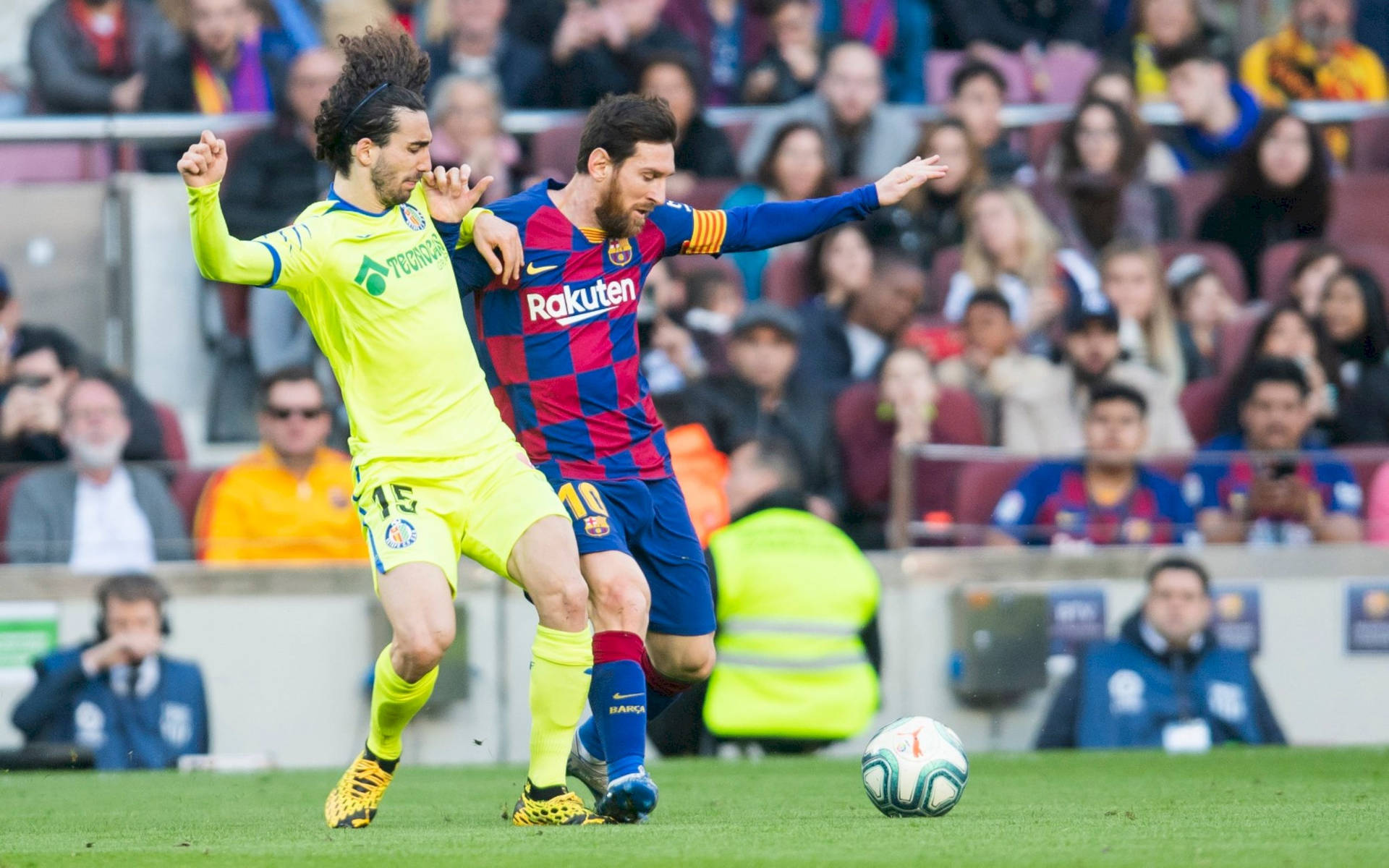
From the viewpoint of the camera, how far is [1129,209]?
13.2 m

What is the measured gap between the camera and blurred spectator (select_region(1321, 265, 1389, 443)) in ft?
39.0

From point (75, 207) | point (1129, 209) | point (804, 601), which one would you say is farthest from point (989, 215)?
point (75, 207)

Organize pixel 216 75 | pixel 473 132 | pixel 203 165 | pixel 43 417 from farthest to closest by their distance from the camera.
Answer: pixel 216 75, pixel 473 132, pixel 43 417, pixel 203 165

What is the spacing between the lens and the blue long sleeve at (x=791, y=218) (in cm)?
678

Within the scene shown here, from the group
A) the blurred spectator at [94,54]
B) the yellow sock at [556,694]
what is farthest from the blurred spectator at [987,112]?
the yellow sock at [556,694]

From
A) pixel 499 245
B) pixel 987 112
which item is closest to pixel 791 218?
pixel 499 245

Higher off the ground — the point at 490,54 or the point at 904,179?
the point at 490,54

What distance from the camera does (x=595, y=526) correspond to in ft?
21.3

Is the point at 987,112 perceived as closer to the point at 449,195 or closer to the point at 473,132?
the point at 473,132

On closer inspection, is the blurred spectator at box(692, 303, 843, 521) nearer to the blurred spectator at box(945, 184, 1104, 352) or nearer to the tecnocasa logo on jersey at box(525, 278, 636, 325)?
the blurred spectator at box(945, 184, 1104, 352)

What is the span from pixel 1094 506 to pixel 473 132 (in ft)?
14.2

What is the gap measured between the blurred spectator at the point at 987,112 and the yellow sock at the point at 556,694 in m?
7.48

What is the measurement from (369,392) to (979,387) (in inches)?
223

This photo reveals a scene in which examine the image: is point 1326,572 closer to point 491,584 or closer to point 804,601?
point 804,601
